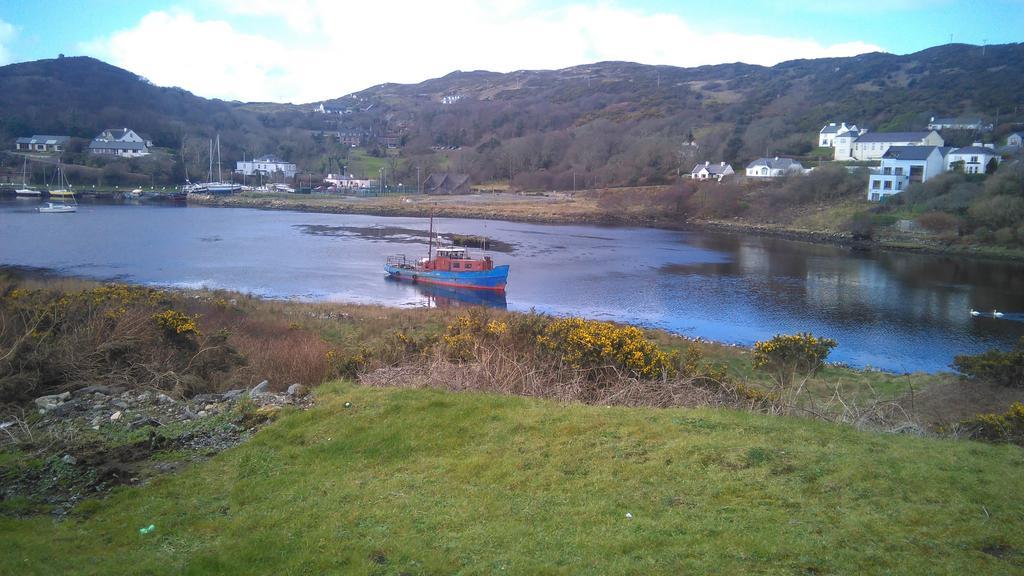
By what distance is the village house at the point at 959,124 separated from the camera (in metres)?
67.0

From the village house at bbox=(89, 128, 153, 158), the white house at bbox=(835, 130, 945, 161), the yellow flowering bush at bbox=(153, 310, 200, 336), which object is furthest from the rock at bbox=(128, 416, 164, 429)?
the village house at bbox=(89, 128, 153, 158)

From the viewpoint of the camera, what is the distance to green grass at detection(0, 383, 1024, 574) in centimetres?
384

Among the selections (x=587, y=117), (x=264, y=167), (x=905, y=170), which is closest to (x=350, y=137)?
(x=264, y=167)

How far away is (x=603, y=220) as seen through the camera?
6266 cm

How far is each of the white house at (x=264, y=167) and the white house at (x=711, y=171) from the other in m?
56.4

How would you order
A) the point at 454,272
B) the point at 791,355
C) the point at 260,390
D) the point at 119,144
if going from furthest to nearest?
1. the point at 119,144
2. the point at 454,272
3. the point at 791,355
4. the point at 260,390

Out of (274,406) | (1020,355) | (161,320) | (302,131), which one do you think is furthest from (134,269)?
(302,131)

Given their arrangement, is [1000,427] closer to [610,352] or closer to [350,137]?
[610,352]

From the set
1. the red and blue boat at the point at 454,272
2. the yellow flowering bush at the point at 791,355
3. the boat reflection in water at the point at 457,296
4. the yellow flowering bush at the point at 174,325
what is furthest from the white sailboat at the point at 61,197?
the yellow flowering bush at the point at 791,355

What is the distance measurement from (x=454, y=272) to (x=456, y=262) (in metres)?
0.52

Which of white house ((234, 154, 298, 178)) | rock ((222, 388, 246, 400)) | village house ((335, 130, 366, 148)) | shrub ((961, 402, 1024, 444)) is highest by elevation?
village house ((335, 130, 366, 148))

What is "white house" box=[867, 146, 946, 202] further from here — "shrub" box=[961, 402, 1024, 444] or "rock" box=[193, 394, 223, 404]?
"rock" box=[193, 394, 223, 404]

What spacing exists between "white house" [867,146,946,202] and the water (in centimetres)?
1327

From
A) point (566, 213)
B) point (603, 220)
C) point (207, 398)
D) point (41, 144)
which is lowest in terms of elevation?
point (207, 398)
